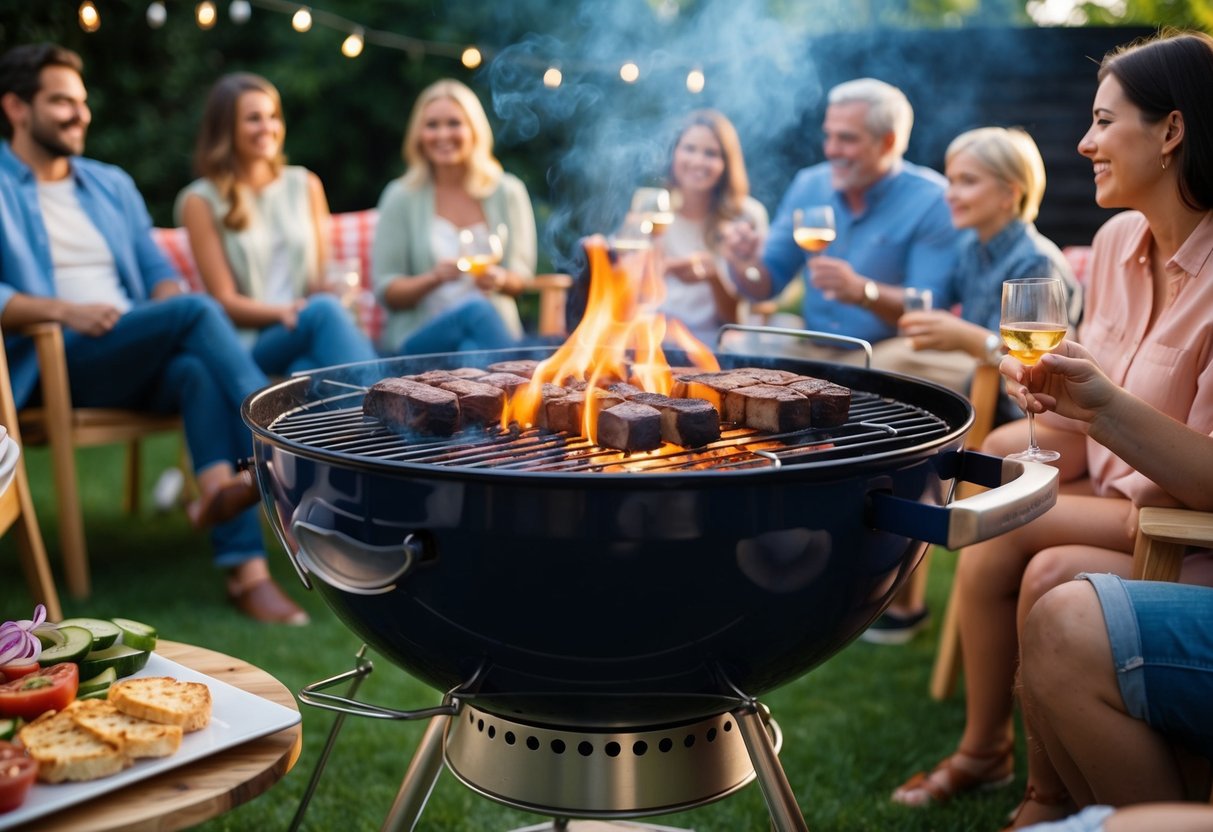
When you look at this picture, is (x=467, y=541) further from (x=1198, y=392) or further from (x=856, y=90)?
(x=856, y=90)

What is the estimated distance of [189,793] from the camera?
1448 mm

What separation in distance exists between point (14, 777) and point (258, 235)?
12.0ft

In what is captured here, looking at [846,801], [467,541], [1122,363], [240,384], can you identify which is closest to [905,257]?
[1122,363]

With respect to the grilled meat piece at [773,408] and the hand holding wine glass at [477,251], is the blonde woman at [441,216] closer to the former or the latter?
the hand holding wine glass at [477,251]

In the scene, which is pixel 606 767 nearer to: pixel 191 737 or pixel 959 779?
pixel 191 737

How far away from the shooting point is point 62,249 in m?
4.23

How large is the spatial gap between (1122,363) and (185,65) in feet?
25.9

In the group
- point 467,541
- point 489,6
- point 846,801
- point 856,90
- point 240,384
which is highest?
point 489,6

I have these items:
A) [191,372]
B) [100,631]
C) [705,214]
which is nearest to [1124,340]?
[100,631]

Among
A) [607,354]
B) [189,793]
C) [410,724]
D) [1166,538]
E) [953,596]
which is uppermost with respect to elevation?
[607,354]

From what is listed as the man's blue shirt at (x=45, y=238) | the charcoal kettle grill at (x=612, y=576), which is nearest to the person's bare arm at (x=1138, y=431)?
the charcoal kettle grill at (x=612, y=576)

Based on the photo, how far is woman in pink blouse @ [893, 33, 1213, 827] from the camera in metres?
2.12

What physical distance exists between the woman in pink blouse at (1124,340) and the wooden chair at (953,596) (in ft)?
1.84

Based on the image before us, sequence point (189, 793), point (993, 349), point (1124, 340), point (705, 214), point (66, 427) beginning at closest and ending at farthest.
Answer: point (189, 793) < point (1124, 340) < point (993, 349) < point (66, 427) < point (705, 214)
